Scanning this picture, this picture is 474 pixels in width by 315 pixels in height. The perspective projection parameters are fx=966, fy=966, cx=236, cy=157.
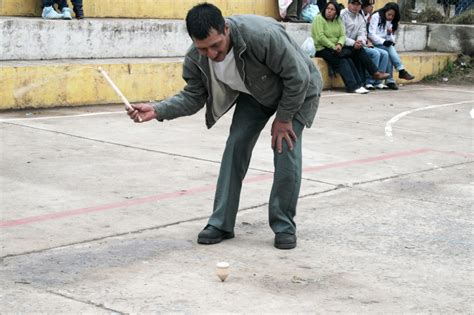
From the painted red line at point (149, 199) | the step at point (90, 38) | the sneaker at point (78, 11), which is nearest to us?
the painted red line at point (149, 199)

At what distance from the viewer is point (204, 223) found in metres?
6.04

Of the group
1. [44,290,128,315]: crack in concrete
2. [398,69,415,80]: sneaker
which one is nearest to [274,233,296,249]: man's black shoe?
[44,290,128,315]: crack in concrete

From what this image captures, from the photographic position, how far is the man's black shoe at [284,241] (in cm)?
550

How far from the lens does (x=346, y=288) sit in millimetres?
4797

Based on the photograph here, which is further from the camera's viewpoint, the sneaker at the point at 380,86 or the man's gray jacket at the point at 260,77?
the sneaker at the point at 380,86

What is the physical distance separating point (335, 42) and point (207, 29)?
31.3 feet

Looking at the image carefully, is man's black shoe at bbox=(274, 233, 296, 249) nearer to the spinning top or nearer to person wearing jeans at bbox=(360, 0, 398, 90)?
the spinning top

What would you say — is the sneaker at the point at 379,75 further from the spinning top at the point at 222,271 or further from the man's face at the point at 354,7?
the spinning top at the point at 222,271

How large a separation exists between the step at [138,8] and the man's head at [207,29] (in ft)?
25.9

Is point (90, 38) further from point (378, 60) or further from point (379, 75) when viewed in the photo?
point (378, 60)

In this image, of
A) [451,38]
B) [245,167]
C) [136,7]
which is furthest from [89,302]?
[451,38]

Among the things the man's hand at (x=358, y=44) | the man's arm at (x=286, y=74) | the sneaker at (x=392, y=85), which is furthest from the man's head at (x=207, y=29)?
the sneaker at (x=392, y=85)

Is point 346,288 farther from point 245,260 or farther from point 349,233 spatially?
point 349,233

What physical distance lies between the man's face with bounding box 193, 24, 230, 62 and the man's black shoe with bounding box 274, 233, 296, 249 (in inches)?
43.7
